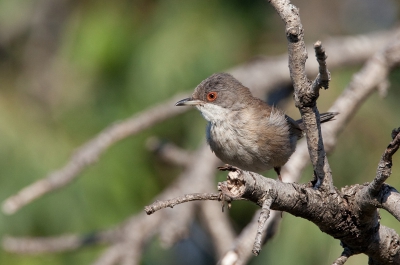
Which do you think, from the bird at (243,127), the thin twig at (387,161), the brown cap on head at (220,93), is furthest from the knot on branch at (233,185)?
the brown cap on head at (220,93)

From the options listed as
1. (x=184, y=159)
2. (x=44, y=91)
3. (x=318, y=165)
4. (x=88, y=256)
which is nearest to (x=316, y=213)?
(x=318, y=165)

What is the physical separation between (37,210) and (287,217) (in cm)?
231

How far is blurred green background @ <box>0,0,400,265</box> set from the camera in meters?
5.28

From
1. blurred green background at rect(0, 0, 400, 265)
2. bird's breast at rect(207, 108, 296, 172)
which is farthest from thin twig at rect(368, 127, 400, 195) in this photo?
blurred green background at rect(0, 0, 400, 265)

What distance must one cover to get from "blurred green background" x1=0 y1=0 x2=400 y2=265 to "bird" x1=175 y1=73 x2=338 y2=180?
1.06 metres

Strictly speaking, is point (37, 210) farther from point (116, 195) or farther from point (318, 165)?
point (318, 165)

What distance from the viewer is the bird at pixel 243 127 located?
4.05 metres

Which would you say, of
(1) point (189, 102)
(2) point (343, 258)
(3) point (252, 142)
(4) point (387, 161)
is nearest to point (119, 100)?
(1) point (189, 102)

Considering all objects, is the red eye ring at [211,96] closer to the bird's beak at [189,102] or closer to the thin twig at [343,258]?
the bird's beak at [189,102]

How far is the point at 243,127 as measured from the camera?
4.14 metres

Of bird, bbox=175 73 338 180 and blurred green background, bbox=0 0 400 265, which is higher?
blurred green background, bbox=0 0 400 265

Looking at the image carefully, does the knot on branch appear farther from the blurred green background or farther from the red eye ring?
the blurred green background

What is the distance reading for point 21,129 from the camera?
565cm

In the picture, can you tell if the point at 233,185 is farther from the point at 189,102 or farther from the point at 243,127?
the point at 189,102
